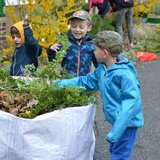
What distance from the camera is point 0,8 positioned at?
6.96 meters

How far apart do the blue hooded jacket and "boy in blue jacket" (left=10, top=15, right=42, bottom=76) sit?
0.24 meters

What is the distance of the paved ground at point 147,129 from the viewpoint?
4.40 meters

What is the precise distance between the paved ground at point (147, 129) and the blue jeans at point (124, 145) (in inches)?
38.2

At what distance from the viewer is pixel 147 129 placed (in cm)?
505

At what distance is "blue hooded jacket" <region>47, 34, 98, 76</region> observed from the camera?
4.03 metres

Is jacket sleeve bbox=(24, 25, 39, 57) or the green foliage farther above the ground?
jacket sleeve bbox=(24, 25, 39, 57)

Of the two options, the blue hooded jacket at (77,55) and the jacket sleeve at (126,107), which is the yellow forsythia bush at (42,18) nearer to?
the blue hooded jacket at (77,55)

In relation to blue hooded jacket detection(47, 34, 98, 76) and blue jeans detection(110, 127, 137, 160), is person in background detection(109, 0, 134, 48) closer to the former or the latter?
blue hooded jacket detection(47, 34, 98, 76)

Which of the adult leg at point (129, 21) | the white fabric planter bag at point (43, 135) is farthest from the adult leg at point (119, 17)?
the white fabric planter bag at point (43, 135)

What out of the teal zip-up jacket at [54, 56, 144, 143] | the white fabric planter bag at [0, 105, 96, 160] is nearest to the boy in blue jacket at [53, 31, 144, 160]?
the teal zip-up jacket at [54, 56, 144, 143]

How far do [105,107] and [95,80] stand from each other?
0.25 m

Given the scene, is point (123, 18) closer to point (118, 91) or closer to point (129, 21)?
point (129, 21)

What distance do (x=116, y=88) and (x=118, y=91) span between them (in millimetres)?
28

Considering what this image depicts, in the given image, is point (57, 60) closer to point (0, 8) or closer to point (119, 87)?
point (119, 87)
